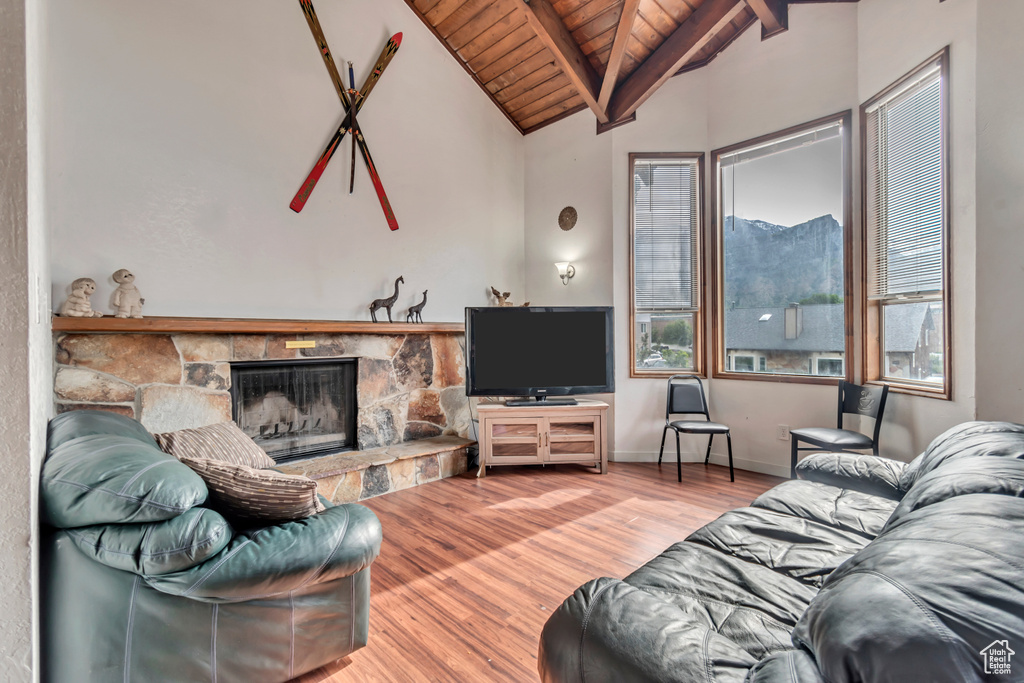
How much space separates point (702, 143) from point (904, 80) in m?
1.37

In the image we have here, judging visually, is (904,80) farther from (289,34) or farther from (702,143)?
(289,34)

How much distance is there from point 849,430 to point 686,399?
1099mm

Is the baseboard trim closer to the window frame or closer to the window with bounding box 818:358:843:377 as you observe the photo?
the window frame

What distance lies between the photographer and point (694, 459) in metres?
3.94

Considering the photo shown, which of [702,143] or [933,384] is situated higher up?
[702,143]

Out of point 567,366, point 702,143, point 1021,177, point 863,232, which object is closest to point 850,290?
point 863,232

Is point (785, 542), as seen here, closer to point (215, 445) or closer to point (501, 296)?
point (215, 445)

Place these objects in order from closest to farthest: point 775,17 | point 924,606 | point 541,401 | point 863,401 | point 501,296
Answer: point 924,606 → point 863,401 → point 775,17 → point 541,401 → point 501,296

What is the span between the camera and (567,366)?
3.82m

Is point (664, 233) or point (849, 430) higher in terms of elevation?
point (664, 233)

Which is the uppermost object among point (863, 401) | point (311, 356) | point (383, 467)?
point (311, 356)

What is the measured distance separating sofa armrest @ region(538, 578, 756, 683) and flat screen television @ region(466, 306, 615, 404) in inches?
110

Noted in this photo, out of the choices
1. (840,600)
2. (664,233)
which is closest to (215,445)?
(840,600)

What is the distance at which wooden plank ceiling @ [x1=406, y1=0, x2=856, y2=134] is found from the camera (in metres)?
3.34
